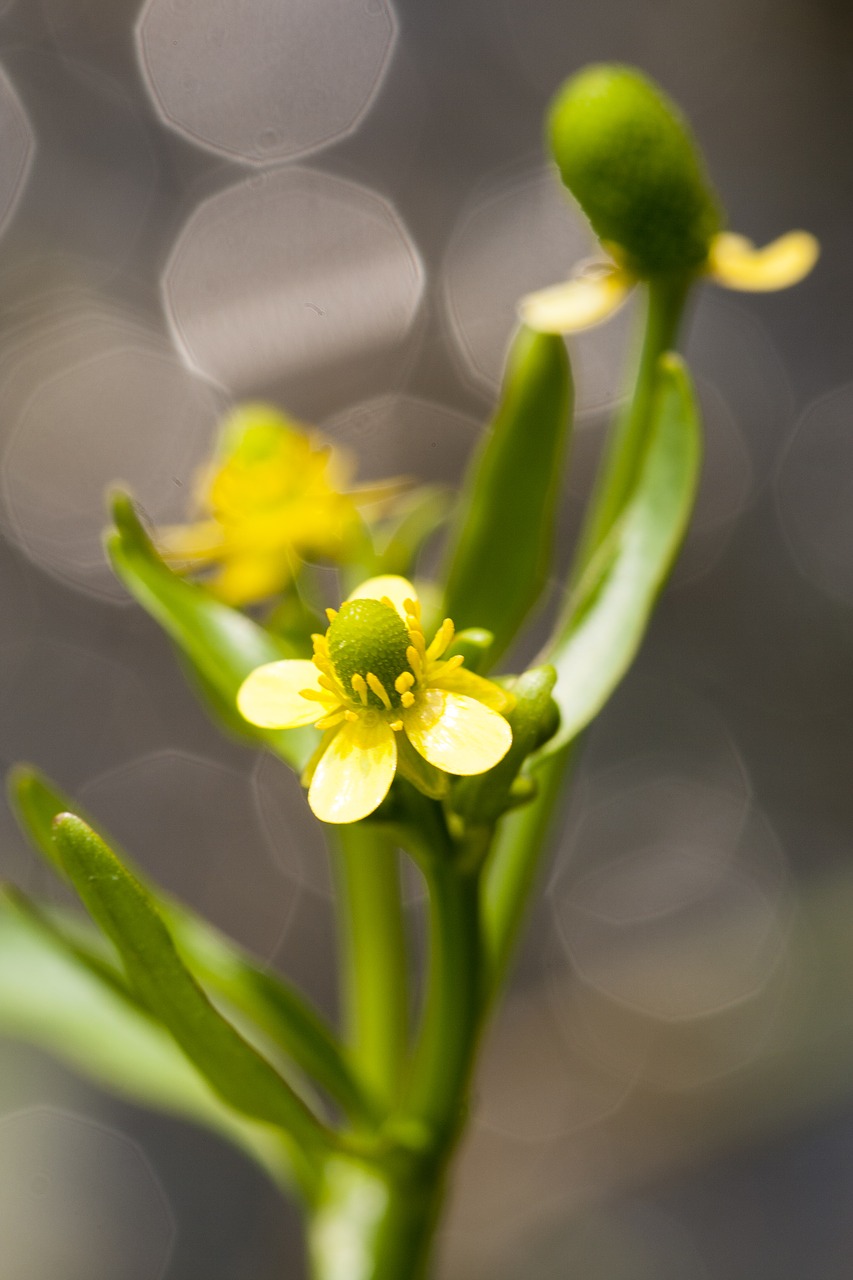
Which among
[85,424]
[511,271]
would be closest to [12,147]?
[85,424]

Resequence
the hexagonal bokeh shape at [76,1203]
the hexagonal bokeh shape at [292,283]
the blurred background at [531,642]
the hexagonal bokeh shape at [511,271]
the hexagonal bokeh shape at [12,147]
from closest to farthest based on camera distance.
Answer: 1. the hexagonal bokeh shape at [292,283]
2. the hexagonal bokeh shape at [76,1203]
3. the blurred background at [531,642]
4. the hexagonal bokeh shape at [12,147]
5. the hexagonal bokeh shape at [511,271]

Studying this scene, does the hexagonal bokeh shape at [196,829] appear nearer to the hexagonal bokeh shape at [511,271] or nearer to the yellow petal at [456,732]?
the hexagonal bokeh shape at [511,271]

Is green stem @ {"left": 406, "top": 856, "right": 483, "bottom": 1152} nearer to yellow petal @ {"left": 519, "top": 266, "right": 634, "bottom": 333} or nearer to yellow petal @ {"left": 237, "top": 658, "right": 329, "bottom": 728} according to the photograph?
yellow petal @ {"left": 237, "top": 658, "right": 329, "bottom": 728}

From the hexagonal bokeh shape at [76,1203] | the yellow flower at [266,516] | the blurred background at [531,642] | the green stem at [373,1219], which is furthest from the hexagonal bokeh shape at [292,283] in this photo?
the hexagonal bokeh shape at [76,1203]

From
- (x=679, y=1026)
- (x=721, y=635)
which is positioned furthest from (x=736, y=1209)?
(x=721, y=635)

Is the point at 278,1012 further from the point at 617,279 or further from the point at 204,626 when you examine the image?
the point at 617,279

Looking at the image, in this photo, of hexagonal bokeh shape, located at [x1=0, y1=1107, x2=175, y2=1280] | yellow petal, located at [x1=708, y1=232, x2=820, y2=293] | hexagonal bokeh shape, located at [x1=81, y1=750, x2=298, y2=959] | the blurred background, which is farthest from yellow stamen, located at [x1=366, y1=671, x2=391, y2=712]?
hexagonal bokeh shape, located at [x1=81, y1=750, x2=298, y2=959]
